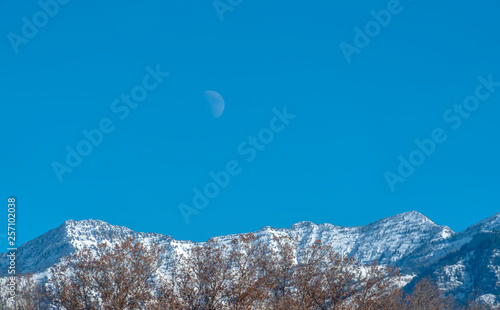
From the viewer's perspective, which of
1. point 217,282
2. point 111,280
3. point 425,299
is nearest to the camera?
point 217,282

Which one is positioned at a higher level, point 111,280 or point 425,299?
point 111,280

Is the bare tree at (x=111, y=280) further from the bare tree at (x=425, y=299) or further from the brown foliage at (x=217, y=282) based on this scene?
the bare tree at (x=425, y=299)

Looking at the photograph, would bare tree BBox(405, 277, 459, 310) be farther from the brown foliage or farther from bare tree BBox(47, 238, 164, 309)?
bare tree BBox(47, 238, 164, 309)

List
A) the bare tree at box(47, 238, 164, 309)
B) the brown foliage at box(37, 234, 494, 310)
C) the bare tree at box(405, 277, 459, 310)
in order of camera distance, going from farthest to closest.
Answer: the bare tree at box(405, 277, 459, 310) < the bare tree at box(47, 238, 164, 309) < the brown foliage at box(37, 234, 494, 310)

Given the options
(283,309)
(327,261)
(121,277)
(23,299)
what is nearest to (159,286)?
(121,277)

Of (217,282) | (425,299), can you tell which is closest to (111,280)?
(217,282)

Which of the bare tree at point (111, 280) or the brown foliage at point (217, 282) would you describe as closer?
the brown foliage at point (217, 282)

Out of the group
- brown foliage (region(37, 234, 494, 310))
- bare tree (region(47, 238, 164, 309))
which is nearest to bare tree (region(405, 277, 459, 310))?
brown foliage (region(37, 234, 494, 310))

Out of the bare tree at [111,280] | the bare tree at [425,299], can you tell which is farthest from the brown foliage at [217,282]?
the bare tree at [425,299]

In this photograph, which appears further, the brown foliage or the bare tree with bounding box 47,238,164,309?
the bare tree with bounding box 47,238,164,309

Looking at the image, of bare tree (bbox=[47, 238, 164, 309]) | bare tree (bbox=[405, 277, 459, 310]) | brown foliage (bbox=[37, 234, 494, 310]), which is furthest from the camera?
bare tree (bbox=[405, 277, 459, 310])

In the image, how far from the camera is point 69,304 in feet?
158

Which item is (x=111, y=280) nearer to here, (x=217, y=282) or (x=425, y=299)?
(x=217, y=282)

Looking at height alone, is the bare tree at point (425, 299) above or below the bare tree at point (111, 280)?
below
